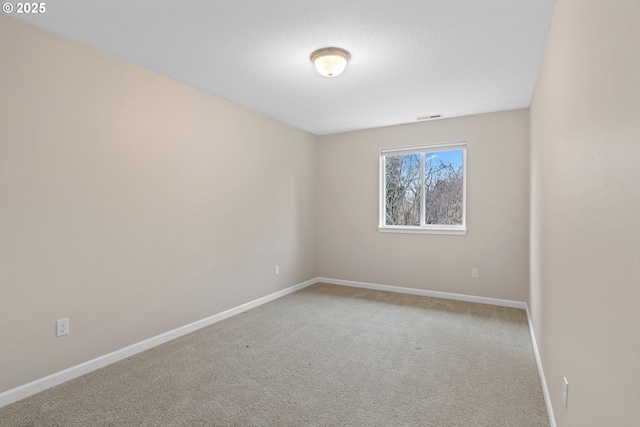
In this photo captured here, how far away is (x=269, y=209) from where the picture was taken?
14.4 ft

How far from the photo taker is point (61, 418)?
194 centimetres

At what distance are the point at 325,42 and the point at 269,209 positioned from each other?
2.40 m

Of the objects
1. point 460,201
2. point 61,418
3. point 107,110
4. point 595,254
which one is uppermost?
point 107,110

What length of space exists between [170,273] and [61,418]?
1.36 meters

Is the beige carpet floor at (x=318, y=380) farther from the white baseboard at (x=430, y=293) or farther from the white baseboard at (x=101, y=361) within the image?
the white baseboard at (x=430, y=293)

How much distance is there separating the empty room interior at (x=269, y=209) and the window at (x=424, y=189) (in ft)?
0.68

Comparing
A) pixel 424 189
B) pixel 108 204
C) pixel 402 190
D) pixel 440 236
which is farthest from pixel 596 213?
pixel 402 190

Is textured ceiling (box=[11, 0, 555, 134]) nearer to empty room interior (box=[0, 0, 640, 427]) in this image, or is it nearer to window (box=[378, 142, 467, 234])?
empty room interior (box=[0, 0, 640, 427])

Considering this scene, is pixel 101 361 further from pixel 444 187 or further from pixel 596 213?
pixel 444 187

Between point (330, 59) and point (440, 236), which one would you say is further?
point (440, 236)

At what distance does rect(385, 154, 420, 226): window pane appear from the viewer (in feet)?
15.8

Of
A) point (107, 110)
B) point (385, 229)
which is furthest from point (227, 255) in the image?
point (385, 229)

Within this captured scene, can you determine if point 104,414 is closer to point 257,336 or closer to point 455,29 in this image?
point 257,336

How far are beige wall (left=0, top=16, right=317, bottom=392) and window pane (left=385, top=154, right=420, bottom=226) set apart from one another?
6.58 ft
